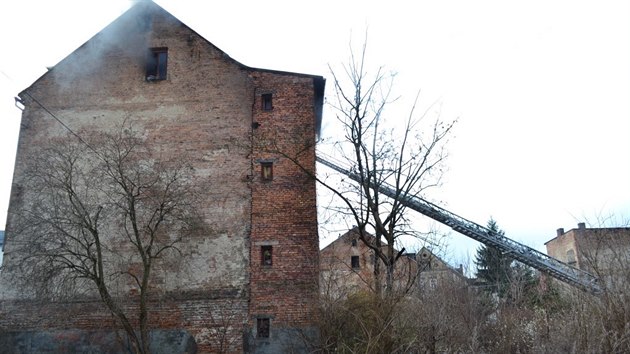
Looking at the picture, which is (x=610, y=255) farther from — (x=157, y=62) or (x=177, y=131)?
(x=157, y=62)

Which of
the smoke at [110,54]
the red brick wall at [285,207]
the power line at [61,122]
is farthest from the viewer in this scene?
the smoke at [110,54]

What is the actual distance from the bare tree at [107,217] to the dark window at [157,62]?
7.44 feet

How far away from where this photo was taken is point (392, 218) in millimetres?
14930

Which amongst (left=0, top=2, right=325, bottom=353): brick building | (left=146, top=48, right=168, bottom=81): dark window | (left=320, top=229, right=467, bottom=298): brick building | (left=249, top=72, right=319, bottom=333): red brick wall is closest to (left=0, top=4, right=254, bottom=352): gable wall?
(left=0, top=2, right=325, bottom=353): brick building

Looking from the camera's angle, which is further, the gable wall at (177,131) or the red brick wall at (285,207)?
the gable wall at (177,131)

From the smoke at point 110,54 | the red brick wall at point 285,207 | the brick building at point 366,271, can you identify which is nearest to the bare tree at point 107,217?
the smoke at point 110,54

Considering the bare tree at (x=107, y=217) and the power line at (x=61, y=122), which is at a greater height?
the power line at (x=61, y=122)

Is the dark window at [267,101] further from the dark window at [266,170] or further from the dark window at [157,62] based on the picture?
the dark window at [157,62]

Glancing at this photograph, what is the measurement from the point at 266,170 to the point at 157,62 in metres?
5.49

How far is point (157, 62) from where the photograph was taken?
678 inches

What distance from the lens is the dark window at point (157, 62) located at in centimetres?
1706

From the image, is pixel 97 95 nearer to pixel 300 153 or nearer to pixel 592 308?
pixel 300 153

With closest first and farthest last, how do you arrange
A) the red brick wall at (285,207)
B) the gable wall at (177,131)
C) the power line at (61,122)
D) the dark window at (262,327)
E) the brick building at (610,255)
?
1. the brick building at (610,255)
2. the dark window at (262,327)
3. the red brick wall at (285,207)
4. the gable wall at (177,131)
5. the power line at (61,122)

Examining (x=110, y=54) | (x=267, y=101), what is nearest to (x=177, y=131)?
(x=267, y=101)
